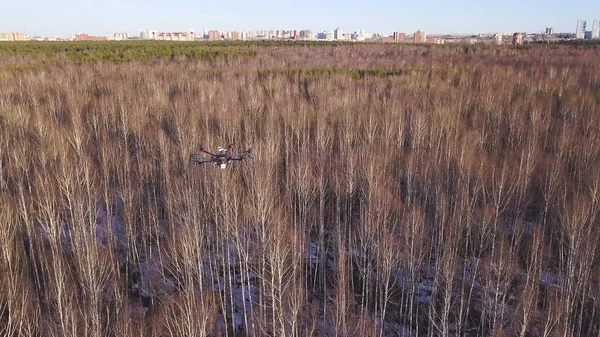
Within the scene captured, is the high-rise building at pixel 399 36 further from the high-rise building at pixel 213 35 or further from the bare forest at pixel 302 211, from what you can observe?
the bare forest at pixel 302 211

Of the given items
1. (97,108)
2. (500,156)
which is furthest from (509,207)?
(97,108)

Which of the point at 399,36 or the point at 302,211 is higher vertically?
the point at 399,36

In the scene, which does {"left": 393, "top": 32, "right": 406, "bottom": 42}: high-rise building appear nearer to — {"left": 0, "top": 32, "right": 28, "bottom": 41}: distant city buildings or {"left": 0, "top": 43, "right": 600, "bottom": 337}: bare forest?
{"left": 0, "top": 43, "right": 600, "bottom": 337}: bare forest

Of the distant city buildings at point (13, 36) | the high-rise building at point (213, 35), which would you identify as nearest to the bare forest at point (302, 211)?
the distant city buildings at point (13, 36)

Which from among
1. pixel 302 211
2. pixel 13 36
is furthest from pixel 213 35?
pixel 302 211

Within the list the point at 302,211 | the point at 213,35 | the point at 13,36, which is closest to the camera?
the point at 302,211

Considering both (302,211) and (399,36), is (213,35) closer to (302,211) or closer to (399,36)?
(399,36)

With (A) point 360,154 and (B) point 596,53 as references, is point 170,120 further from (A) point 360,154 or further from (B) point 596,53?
(B) point 596,53

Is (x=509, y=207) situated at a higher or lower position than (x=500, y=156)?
lower
